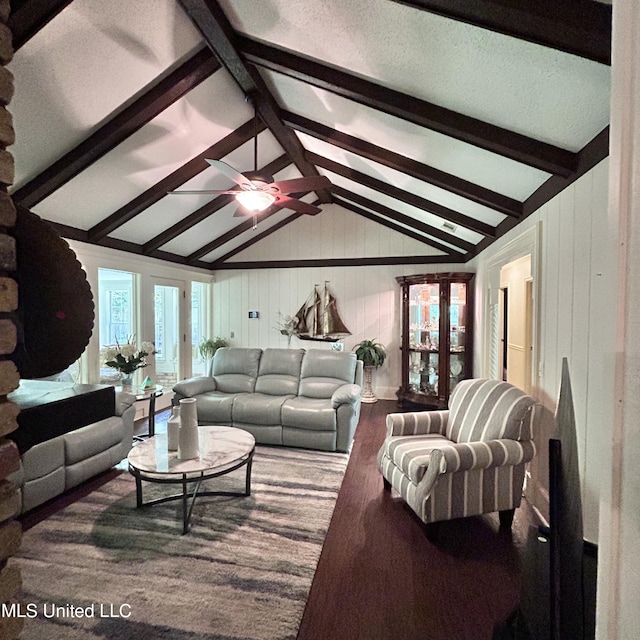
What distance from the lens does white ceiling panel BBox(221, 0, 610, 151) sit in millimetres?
1460

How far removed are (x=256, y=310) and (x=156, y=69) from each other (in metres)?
4.15

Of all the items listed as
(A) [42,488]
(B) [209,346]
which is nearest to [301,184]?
(A) [42,488]

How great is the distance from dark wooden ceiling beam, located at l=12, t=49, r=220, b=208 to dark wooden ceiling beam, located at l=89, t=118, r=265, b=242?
715 mm

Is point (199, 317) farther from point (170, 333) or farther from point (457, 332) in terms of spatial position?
point (457, 332)

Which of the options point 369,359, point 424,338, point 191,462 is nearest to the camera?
point 191,462

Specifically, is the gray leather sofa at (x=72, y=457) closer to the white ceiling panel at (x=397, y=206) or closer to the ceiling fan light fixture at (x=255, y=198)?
the ceiling fan light fixture at (x=255, y=198)

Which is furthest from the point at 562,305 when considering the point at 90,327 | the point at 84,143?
the point at 84,143

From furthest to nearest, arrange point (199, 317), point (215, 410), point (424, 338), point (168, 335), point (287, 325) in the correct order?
point (199, 317) → point (287, 325) → point (168, 335) → point (424, 338) → point (215, 410)

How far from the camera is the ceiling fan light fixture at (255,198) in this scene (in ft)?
8.99

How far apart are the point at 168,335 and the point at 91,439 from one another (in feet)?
9.52


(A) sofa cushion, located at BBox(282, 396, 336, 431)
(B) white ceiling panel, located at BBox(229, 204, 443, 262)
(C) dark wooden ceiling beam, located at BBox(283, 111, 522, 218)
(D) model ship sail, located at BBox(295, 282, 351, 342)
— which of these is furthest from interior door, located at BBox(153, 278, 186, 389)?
(C) dark wooden ceiling beam, located at BBox(283, 111, 522, 218)

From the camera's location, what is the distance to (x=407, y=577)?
191cm

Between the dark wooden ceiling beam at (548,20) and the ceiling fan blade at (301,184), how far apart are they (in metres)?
1.40

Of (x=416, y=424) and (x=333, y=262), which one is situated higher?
(x=333, y=262)
